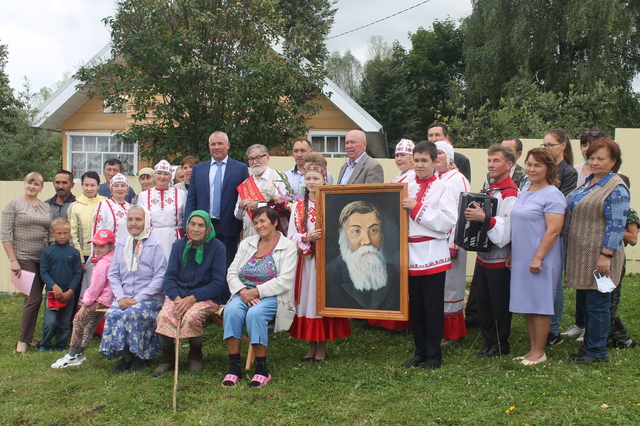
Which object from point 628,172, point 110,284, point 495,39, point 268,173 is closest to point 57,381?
point 110,284

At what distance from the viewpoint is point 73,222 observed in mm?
7047

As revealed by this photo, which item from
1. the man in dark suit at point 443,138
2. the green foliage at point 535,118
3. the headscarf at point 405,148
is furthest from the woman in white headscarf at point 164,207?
the green foliage at point 535,118

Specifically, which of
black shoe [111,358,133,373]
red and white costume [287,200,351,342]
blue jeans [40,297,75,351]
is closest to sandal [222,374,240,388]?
red and white costume [287,200,351,342]

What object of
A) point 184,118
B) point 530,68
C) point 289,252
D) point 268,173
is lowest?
point 289,252

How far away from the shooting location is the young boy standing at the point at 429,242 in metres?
4.87

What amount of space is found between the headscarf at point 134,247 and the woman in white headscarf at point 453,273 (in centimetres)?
310

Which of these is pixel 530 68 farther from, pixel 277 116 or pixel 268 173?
pixel 268 173

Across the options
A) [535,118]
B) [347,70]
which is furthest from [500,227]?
[347,70]

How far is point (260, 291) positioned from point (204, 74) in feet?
25.7

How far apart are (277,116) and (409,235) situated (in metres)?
8.22

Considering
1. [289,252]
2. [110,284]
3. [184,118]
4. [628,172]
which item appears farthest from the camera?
[184,118]

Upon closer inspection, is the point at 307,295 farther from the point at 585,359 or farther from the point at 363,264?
the point at 585,359

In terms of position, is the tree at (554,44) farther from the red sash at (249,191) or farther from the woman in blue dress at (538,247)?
the woman in blue dress at (538,247)

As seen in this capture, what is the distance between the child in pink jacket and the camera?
593 centimetres
